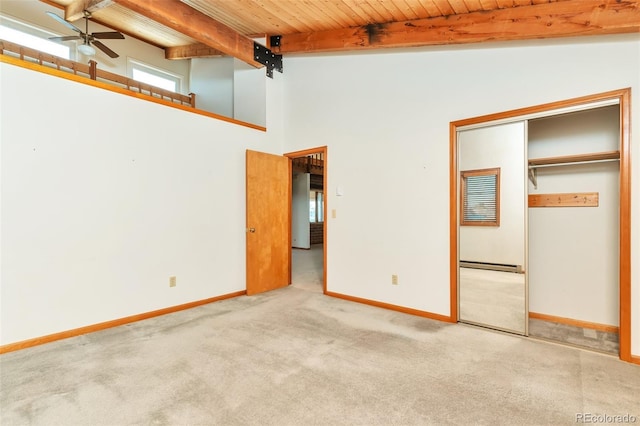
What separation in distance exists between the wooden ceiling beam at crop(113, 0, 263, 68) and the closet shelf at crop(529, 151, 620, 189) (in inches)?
147

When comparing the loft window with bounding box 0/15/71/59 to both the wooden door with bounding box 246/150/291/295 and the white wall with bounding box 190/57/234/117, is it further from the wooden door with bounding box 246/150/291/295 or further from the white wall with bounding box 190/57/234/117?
the wooden door with bounding box 246/150/291/295

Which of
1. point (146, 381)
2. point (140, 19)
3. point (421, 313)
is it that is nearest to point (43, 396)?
point (146, 381)

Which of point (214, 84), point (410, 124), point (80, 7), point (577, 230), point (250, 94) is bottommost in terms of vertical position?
point (577, 230)

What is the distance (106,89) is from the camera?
10.0 ft

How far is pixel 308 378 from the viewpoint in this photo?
2109 mm

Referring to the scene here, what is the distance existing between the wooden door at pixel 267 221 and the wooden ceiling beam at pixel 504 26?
69.3 inches

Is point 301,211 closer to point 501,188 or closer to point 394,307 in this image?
point 394,307

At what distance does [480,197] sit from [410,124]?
3.62 feet

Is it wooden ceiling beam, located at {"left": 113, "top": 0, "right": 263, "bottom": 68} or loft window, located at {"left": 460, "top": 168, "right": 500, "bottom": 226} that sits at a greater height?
wooden ceiling beam, located at {"left": 113, "top": 0, "right": 263, "bottom": 68}

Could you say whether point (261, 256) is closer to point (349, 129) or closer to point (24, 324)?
point (349, 129)

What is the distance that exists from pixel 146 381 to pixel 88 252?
1.58 metres

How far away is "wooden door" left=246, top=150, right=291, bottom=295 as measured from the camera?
13.9 feet

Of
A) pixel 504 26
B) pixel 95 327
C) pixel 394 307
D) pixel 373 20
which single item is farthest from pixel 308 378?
pixel 373 20

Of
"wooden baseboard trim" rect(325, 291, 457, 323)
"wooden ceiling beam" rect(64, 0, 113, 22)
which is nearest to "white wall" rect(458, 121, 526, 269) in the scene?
"wooden baseboard trim" rect(325, 291, 457, 323)
